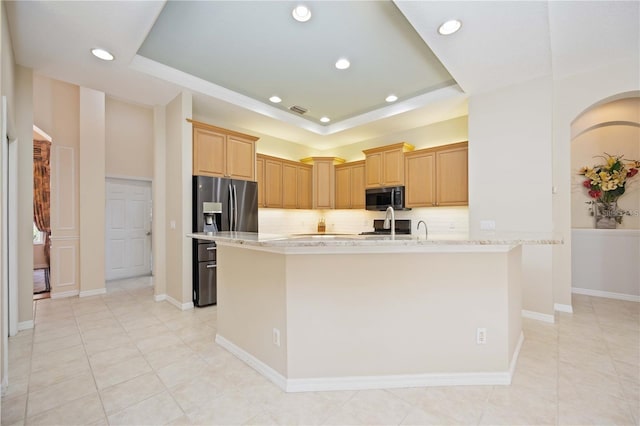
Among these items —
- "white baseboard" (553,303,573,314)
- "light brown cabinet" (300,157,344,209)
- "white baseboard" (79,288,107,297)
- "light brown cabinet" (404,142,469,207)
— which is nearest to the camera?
"white baseboard" (553,303,573,314)

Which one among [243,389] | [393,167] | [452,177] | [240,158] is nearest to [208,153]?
[240,158]

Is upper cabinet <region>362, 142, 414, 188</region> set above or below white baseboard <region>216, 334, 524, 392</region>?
above

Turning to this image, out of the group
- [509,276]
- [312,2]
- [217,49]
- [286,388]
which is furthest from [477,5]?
[286,388]

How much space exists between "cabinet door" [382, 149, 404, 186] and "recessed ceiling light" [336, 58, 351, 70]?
1.96 m

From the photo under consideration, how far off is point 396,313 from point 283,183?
4.00 metres

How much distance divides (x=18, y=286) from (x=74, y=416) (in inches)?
84.0

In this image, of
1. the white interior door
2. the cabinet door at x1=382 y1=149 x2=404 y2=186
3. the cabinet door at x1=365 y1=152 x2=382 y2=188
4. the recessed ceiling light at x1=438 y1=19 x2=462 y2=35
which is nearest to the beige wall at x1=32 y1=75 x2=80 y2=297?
the white interior door

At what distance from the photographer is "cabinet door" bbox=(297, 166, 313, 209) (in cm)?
592

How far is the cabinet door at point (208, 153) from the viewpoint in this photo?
12.9 feet

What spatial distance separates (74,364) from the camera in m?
2.35

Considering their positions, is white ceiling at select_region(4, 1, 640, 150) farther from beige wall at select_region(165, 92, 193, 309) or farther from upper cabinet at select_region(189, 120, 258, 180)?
upper cabinet at select_region(189, 120, 258, 180)

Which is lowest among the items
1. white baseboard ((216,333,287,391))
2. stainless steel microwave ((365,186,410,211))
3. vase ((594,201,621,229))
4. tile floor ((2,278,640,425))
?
tile floor ((2,278,640,425))

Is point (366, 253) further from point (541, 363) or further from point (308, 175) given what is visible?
point (308, 175)

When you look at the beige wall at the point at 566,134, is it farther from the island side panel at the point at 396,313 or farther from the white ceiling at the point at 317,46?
the island side panel at the point at 396,313
